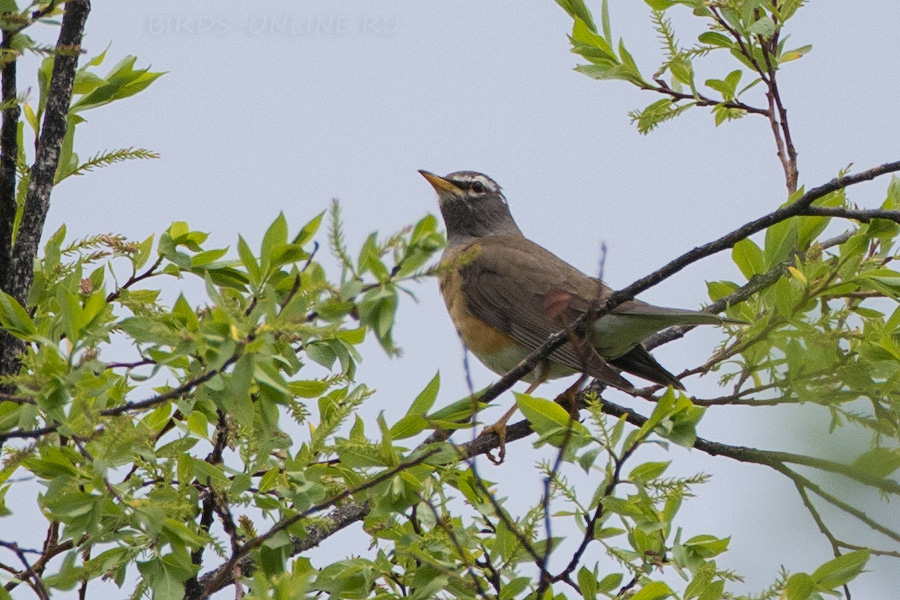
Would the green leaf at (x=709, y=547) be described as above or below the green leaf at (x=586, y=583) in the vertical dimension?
above

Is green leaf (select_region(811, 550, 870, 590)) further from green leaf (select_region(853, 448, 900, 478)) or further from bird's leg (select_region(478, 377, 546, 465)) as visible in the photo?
bird's leg (select_region(478, 377, 546, 465))

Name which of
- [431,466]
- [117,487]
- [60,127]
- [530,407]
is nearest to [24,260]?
[60,127]

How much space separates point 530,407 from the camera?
3.72m

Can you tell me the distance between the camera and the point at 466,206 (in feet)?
28.5

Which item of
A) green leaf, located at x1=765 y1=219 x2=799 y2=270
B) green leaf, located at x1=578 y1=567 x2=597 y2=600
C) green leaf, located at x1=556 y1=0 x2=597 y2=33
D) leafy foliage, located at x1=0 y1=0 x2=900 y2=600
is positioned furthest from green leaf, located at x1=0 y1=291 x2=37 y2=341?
green leaf, located at x1=765 y1=219 x2=799 y2=270

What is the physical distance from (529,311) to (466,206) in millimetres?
2093

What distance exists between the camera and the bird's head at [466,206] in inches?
342

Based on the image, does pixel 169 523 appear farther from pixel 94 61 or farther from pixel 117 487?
Answer: pixel 94 61

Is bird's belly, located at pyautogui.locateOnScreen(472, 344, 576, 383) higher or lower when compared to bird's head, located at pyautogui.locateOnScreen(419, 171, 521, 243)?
lower

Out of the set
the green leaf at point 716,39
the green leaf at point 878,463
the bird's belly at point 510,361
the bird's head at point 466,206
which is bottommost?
the green leaf at point 878,463

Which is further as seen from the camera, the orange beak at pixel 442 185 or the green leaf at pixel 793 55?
the orange beak at pixel 442 185

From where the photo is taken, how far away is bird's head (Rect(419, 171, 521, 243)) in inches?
342

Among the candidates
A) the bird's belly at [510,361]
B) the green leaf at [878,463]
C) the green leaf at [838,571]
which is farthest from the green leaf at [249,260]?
the bird's belly at [510,361]

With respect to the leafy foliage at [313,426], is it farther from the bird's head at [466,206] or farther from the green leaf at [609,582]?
the bird's head at [466,206]
